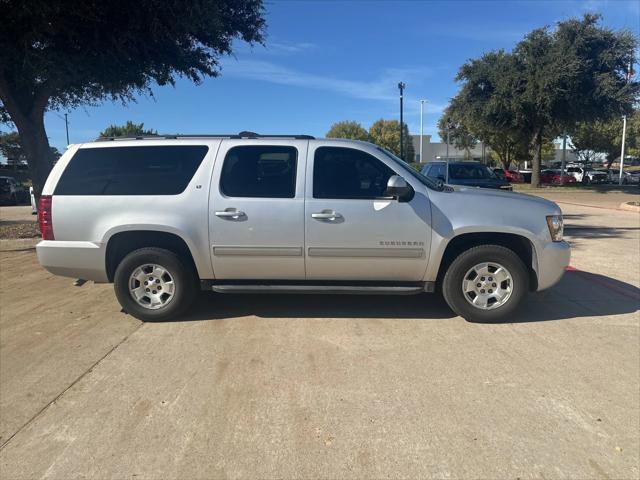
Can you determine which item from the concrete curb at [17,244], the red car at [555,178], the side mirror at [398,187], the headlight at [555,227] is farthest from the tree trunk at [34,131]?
the red car at [555,178]

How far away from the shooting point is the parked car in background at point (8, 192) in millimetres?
25469

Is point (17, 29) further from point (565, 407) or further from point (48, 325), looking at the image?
point (565, 407)

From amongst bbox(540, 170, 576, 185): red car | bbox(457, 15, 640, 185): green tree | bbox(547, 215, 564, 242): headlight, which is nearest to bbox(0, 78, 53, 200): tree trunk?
bbox(547, 215, 564, 242): headlight

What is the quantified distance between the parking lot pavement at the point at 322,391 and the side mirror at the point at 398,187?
53.7 inches

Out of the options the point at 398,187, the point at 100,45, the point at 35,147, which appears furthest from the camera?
the point at 35,147

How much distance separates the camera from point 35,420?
3457mm

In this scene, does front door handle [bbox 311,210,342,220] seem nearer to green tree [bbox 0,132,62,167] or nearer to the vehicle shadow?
the vehicle shadow

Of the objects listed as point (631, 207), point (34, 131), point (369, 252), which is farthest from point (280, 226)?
point (631, 207)

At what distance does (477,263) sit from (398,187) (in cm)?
117

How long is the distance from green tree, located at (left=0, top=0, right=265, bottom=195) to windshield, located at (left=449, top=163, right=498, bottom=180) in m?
6.99

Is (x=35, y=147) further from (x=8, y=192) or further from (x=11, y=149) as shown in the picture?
(x=11, y=149)

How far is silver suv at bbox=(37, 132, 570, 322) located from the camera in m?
5.11

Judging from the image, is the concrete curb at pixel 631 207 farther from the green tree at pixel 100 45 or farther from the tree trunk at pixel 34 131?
the tree trunk at pixel 34 131

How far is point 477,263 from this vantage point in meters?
5.14
